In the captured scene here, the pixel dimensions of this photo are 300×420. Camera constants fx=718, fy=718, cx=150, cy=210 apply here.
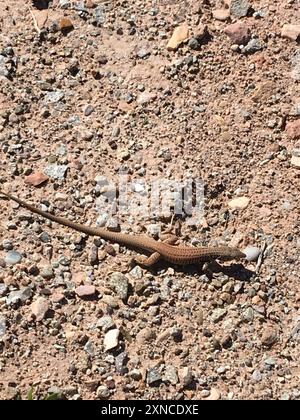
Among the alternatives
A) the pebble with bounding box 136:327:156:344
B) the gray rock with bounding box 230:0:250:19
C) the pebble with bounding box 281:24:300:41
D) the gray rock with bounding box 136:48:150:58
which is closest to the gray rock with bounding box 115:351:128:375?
the pebble with bounding box 136:327:156:344

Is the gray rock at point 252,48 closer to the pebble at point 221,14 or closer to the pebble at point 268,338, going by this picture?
the pebble at point 221,14

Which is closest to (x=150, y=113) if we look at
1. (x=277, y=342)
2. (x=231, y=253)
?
(x=231, y=253)

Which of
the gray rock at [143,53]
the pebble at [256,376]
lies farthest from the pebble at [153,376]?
the gray rock at [143,53]

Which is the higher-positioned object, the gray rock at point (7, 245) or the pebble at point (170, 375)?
the gray rock at point (7, 245)

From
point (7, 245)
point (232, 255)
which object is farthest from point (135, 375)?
point (7, 245)

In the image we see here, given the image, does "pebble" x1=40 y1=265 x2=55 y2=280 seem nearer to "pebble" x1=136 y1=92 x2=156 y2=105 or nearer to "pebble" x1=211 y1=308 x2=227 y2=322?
"pebble" x1=211 y1=308 x2=227 y2=322

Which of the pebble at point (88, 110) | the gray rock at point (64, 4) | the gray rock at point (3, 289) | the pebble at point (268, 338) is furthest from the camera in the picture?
the gray rock at point (64, 4)
